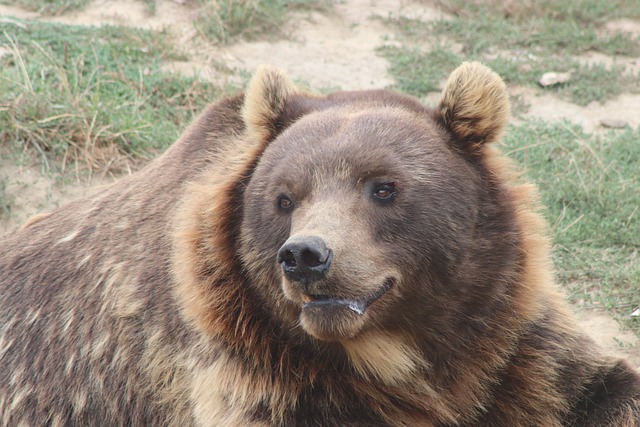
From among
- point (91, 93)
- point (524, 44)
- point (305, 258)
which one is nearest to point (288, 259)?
point (305, 258)

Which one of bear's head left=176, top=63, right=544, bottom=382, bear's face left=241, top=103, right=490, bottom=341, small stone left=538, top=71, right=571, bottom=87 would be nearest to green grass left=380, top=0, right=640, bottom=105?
small stone left=538, top=71, right=571, bottom=87

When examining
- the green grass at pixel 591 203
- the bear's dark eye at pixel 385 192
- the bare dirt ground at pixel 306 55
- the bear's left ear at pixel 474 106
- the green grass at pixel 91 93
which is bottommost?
the bare dirt ground at pixel 306 55

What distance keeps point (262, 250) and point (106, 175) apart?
4.10 meters

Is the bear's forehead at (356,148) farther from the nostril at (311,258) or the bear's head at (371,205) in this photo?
the nostril at (311,258)

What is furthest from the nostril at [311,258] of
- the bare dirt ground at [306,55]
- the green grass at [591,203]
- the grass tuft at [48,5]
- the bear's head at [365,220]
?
the grass tuft at [48,5]

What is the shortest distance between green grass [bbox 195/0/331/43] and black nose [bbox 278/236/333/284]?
6620 millimetres

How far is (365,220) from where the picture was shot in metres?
3.70

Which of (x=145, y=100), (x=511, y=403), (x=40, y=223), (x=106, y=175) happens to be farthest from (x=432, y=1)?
(x=511, y=403)

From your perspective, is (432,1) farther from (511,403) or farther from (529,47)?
(511,403)

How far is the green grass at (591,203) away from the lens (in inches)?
246

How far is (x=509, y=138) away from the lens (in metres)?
8.18

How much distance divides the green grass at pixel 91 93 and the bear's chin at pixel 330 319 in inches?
177

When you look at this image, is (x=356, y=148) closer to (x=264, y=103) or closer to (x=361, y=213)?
(x=361, y=213)

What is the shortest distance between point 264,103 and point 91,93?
4.17 metres
